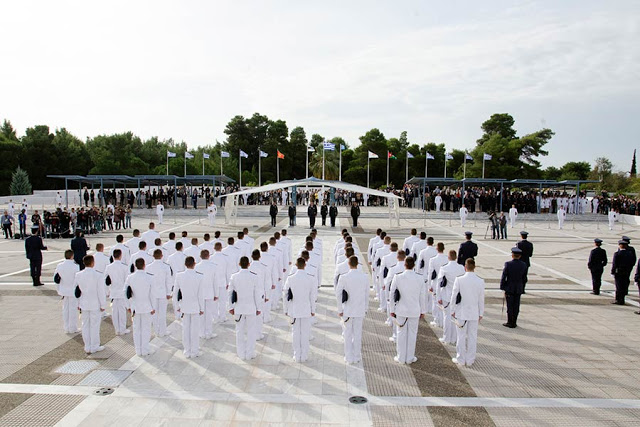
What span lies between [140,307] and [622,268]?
464 inches

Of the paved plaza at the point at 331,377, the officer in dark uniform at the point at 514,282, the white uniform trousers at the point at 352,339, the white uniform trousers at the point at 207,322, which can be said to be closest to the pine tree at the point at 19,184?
the paved plaza at the point at 331,377

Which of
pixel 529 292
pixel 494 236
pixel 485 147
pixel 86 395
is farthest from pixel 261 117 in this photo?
pixel 86 395

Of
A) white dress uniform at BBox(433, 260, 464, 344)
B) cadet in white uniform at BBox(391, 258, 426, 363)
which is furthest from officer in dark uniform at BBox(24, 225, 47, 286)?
white dress uniform at BBox(433, 260, 464, 344)

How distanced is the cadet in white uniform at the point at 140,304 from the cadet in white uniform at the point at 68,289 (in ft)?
6.07

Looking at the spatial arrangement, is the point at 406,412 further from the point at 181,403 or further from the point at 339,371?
the point at 181,403

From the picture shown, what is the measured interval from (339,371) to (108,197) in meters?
41.6

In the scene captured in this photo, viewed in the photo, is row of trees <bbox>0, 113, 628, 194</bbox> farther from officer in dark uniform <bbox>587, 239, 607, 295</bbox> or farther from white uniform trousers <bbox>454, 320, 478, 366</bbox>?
white uniform trousers <bbox>454, 320, 478, 366</bbox>

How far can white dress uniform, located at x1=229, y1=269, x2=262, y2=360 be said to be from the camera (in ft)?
26.9

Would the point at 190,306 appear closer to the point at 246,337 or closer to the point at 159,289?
the point at 246,337

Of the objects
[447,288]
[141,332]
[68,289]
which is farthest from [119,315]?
[447,288]

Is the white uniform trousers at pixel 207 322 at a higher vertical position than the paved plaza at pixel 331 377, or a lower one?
higher

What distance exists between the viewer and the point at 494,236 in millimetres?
25609

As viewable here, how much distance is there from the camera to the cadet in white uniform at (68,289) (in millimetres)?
9289

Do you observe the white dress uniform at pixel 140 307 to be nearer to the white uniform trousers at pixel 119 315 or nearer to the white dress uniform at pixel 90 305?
the white dress uniform at pixel 90 305
